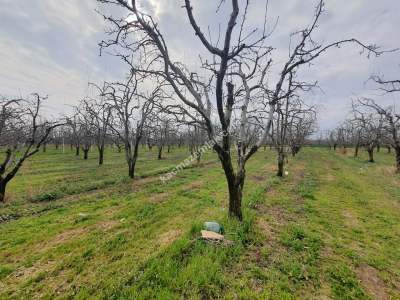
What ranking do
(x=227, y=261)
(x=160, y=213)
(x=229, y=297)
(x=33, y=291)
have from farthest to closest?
(x=160, y=213) → (x=227, y=261) → (x=33, y=291) → (x=229, y=297)

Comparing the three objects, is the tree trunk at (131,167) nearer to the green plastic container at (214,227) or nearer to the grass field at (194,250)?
the grass field at (194,250)

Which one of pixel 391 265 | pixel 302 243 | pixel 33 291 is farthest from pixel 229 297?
pixel 391 265

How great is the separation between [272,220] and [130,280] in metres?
4.41

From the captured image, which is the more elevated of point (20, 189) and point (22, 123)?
point (22, 123)

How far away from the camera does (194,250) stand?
4.31 meters

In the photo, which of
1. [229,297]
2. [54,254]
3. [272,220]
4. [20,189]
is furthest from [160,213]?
[20,189]

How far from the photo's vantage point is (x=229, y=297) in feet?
10.5

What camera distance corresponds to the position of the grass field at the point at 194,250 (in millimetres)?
3434

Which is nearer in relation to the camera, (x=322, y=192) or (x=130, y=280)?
(x=130, y=280)

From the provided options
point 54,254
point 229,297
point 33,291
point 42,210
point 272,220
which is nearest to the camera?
point 229,297

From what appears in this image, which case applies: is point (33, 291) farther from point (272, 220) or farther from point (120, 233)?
point (272, 220)

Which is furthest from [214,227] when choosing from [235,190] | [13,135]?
[13,135]

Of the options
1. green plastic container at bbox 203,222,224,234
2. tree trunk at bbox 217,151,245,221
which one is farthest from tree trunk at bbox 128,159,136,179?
green plastic container at bbox 203,222,224,234

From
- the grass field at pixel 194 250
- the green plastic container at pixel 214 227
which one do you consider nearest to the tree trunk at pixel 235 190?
the grass field at pixel 194 250
